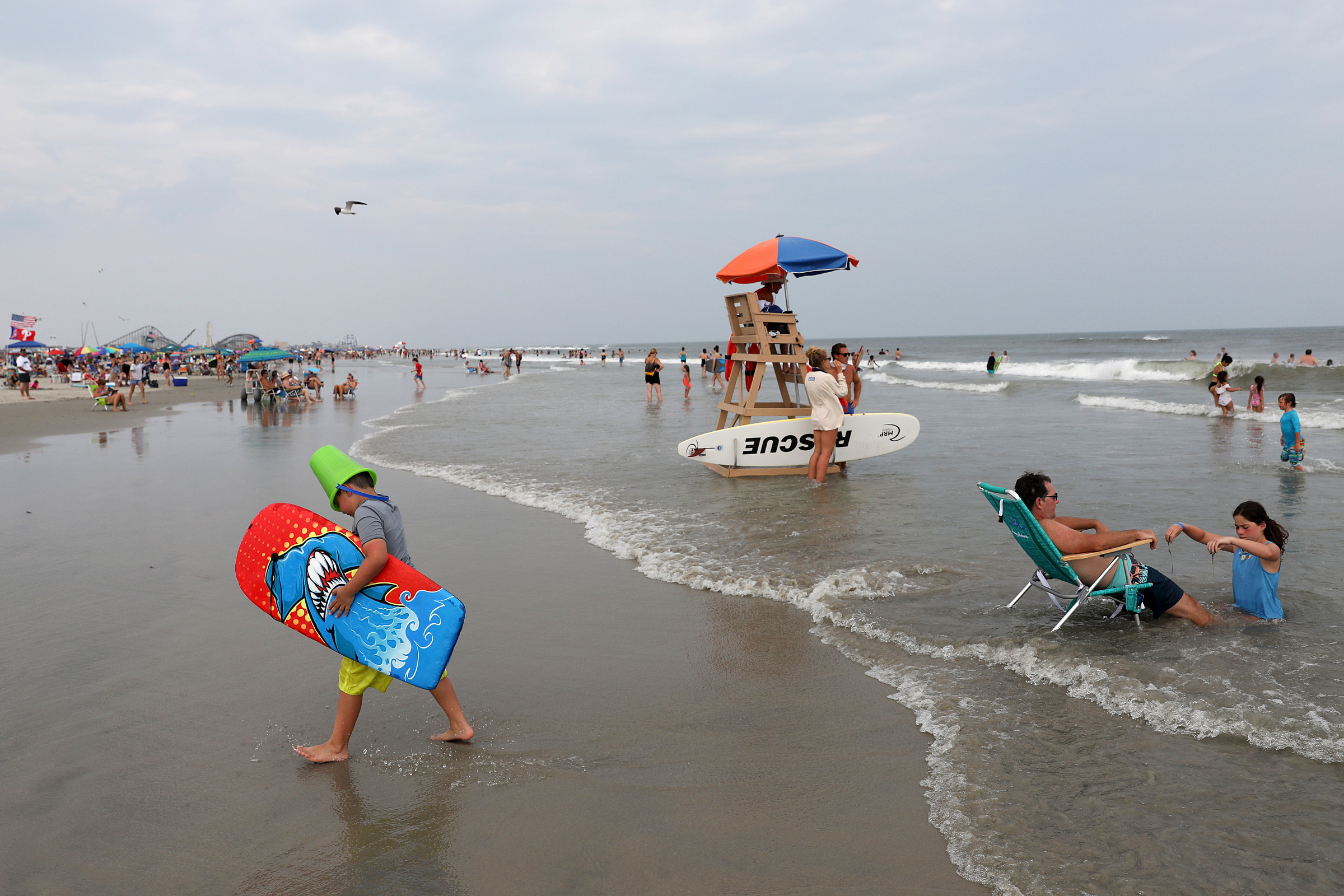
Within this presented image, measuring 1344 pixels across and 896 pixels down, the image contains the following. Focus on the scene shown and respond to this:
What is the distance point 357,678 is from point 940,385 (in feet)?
115

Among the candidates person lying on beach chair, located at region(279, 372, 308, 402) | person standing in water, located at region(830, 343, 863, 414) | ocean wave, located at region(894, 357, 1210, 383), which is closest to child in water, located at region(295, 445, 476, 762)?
person standing in water, located at region(830, 343, 863, 414)

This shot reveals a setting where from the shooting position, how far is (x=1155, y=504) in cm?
829

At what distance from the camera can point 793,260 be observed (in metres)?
10.0

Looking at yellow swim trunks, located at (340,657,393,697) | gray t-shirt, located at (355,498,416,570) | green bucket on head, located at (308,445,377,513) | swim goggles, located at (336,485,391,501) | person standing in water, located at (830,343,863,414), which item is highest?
person standing in water, located at (830,343,863,414)

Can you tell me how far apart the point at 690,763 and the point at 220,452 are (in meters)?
13.3

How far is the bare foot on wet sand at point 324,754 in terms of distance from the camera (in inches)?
139

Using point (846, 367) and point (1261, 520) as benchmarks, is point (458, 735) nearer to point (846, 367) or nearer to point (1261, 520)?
point (1261, 520)

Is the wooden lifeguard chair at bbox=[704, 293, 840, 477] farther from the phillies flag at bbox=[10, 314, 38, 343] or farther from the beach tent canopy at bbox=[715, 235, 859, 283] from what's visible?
the phillies flag at bbox=[10, 314, 38, 343]

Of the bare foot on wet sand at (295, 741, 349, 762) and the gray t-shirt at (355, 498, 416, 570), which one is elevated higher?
the gray t-shirt at (355, 498, 416, 570)

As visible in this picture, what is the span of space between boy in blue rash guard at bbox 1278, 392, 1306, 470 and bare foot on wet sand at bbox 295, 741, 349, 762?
11352 millimetres

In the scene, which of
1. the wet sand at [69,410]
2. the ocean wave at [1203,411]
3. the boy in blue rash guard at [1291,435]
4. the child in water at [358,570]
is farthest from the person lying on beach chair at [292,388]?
the boy in blue rash guard at [1291,435]

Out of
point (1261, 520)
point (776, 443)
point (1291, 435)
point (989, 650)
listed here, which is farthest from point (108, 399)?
point (1291, 435)

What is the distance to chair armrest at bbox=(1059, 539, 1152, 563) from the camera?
4850 millimetres

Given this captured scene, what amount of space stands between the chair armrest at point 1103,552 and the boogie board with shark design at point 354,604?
3673 mm
